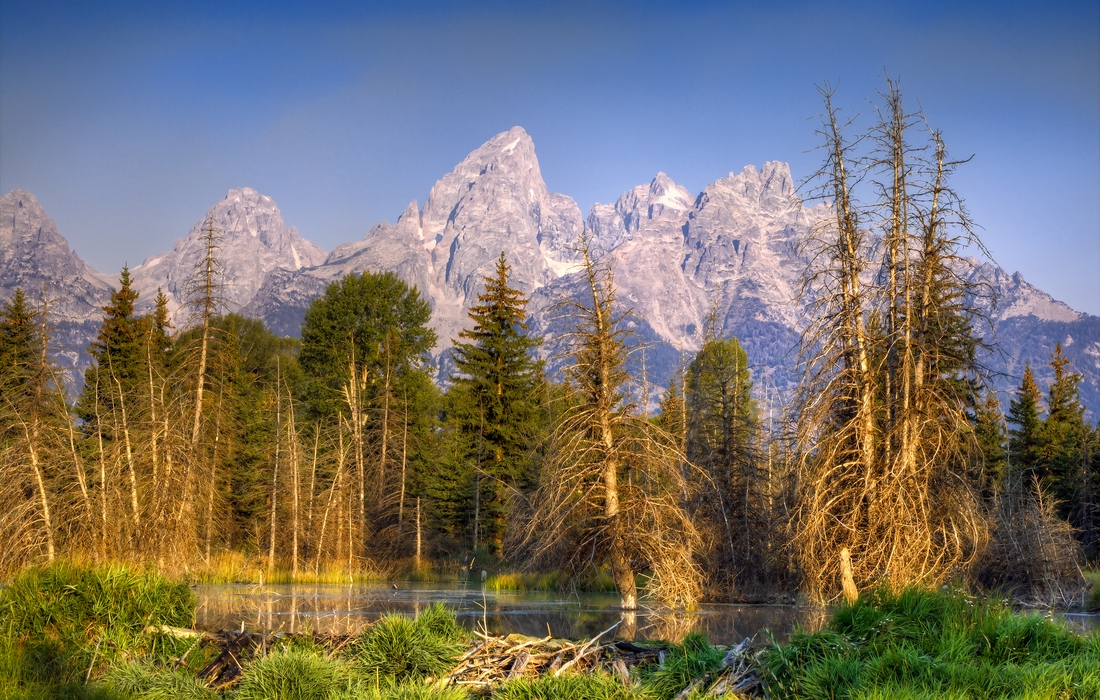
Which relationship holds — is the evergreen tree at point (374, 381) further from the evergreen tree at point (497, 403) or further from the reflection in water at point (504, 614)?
the reflection in water at point (504, 614)

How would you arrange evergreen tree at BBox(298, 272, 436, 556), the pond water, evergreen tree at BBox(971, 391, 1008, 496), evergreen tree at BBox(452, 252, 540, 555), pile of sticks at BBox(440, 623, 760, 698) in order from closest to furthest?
pile of sticks at BBox(440, 623, 760, 698), the pond water, evergreen tree at BBox(971, 391, 1008, 496), evergreen tree at BBox(452, 252, 540, 555), evergreen tree at BBox(298, 272, 436, 556)

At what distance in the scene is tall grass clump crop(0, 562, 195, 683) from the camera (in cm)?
1183

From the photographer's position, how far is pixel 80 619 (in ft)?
41.3

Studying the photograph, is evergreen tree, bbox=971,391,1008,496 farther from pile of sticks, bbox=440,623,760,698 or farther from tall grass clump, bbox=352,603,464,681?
tall grass clump, bbox=352,603,464,681

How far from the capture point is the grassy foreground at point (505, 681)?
833 cm

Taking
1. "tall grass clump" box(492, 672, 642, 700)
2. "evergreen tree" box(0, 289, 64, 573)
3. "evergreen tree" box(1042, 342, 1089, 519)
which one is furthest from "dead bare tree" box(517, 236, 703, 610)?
"evergreen tree" box(1042, 342, 1089, 519)

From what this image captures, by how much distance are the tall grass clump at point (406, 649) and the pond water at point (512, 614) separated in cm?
362

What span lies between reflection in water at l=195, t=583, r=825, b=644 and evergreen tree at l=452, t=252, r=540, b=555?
47.0ft

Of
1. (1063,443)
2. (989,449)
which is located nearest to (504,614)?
(989,449)

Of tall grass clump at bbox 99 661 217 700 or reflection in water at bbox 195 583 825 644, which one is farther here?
reflection in water at bbox 195 583 825 644

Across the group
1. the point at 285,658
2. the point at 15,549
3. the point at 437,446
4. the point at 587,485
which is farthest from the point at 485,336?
the point at 285,658

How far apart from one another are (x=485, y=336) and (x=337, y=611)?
29.4 meters

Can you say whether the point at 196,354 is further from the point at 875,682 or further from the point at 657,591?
the point at 875,682

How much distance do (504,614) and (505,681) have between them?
554 inches
